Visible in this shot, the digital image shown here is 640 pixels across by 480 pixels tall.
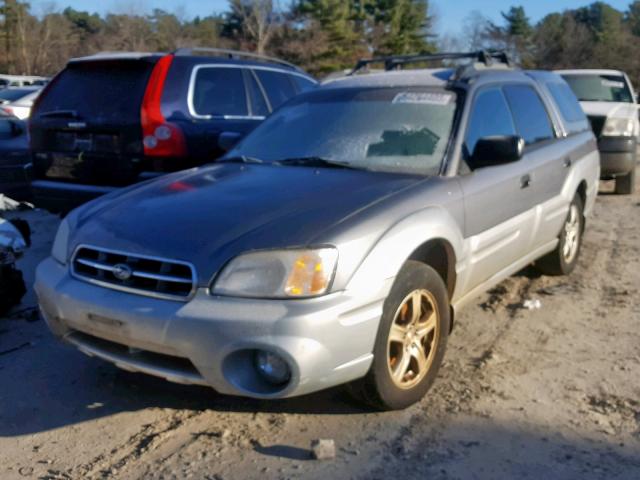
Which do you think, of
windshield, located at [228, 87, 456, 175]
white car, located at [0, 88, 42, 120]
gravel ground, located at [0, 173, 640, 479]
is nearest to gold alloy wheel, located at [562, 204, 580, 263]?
gravel ground, located at [0, 173, 640, 479]

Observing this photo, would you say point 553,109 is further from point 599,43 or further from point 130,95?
point 599,43

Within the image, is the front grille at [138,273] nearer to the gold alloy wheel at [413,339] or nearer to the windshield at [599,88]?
the gold alloy wheel at [413,339]

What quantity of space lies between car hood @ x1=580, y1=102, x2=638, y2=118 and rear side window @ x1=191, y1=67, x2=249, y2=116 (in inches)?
213

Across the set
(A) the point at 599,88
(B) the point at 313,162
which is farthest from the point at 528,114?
(A) the point at 599,88

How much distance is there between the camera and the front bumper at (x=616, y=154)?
9.84 meters

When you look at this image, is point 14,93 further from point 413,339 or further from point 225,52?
point 413,339

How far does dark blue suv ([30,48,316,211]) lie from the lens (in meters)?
6.01

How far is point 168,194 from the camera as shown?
3916 millimetres

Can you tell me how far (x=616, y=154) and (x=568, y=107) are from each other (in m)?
4.12

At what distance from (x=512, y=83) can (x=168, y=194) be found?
105 inches

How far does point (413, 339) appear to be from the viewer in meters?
3.59

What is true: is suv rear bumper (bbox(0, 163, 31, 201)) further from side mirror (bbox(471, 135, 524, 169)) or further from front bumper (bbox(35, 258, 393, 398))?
side mirror (bbox(471, 135, 524, 169))

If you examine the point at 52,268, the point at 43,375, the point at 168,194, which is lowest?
the point at 43,375

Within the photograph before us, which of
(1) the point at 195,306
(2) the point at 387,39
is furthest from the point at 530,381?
(2) the point at 387,39
